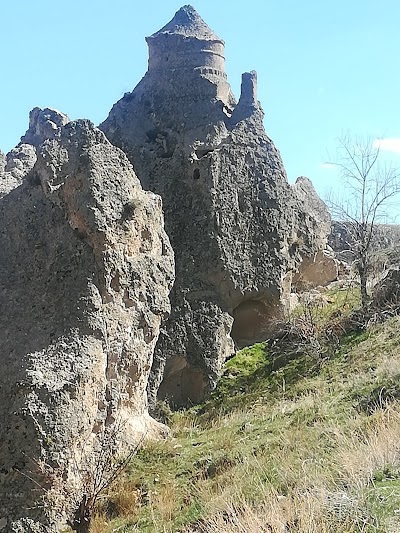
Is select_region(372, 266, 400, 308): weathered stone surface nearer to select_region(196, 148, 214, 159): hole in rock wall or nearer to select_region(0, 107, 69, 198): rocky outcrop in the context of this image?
select_region(196, 148, 214, 159): hole in rock wall

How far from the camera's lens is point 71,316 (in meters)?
6.98

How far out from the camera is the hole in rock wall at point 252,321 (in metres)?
13.1

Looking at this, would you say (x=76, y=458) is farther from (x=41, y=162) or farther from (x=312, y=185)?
(x=312, y=185)

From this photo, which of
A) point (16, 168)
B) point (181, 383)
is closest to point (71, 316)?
point (16, 168)

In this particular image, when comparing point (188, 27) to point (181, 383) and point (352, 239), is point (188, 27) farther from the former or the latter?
point (181, 383)

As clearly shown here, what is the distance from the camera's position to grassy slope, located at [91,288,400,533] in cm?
434

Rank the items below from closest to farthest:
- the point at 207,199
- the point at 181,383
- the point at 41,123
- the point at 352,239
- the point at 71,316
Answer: the point at 71,316 → the point at 181,383 → the point at 207,199 → the point at 41,123 → the point at 352,239

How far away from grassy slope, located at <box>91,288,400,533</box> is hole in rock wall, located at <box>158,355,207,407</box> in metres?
0.44

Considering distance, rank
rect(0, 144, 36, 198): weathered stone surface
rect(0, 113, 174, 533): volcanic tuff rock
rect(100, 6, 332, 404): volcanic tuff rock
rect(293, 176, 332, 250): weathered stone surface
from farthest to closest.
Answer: rect(293, 176, 332, 250): weathered stone surface < rect(100, 6, 332, 404): volcanic tuff rock < rect(0, 144, 36, 198): weathered stone surface < rect(0, 113, 174, 533): volcanic tuff rock

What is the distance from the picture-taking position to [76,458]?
21.1 feet

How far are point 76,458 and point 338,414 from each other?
3144mm

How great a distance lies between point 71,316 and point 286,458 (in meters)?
2.76

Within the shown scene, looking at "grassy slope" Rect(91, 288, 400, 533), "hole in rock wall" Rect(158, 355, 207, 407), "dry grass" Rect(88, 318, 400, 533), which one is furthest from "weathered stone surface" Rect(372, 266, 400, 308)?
"hole in rock wall" Rect(158, 355, 207, 407)

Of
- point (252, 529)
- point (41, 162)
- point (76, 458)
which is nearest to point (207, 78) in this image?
point (41, 162)
